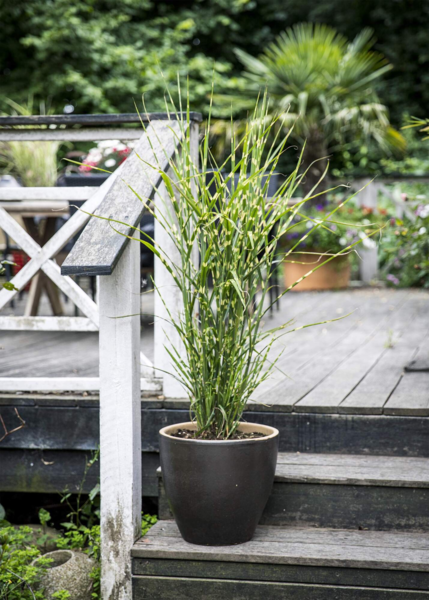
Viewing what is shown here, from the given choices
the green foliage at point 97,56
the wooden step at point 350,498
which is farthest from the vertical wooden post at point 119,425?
the green foliage at point 97,56

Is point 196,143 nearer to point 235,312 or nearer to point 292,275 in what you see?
point 235,312

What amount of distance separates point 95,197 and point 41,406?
765mm

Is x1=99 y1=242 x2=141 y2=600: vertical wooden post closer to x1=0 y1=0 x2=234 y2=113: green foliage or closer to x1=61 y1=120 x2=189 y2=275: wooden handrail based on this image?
x1=61 y1=120 x2=189 y2=275: wooden handrail

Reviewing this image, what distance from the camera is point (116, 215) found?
1807 millimetres

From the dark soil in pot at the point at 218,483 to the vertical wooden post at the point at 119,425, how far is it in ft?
0.38

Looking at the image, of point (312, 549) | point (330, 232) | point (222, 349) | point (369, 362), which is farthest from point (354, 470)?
point (330, 232)

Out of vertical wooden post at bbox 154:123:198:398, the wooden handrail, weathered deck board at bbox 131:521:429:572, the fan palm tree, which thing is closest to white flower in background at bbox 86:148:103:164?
vertical wooden post at bbox 154:123:198:398

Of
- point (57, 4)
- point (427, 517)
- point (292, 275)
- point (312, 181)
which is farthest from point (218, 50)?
point (427, 517)

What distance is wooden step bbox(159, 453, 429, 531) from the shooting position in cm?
187

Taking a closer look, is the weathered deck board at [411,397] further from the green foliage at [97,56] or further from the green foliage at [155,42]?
the green foliage at [97,56]

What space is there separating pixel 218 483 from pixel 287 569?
284 millimetres

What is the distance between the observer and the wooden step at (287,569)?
64.9 inches

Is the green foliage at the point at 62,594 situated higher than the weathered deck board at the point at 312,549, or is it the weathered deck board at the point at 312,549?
the weathered deck board at the point at 312,549

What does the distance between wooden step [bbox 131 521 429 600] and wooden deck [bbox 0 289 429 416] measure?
0.46 meters
